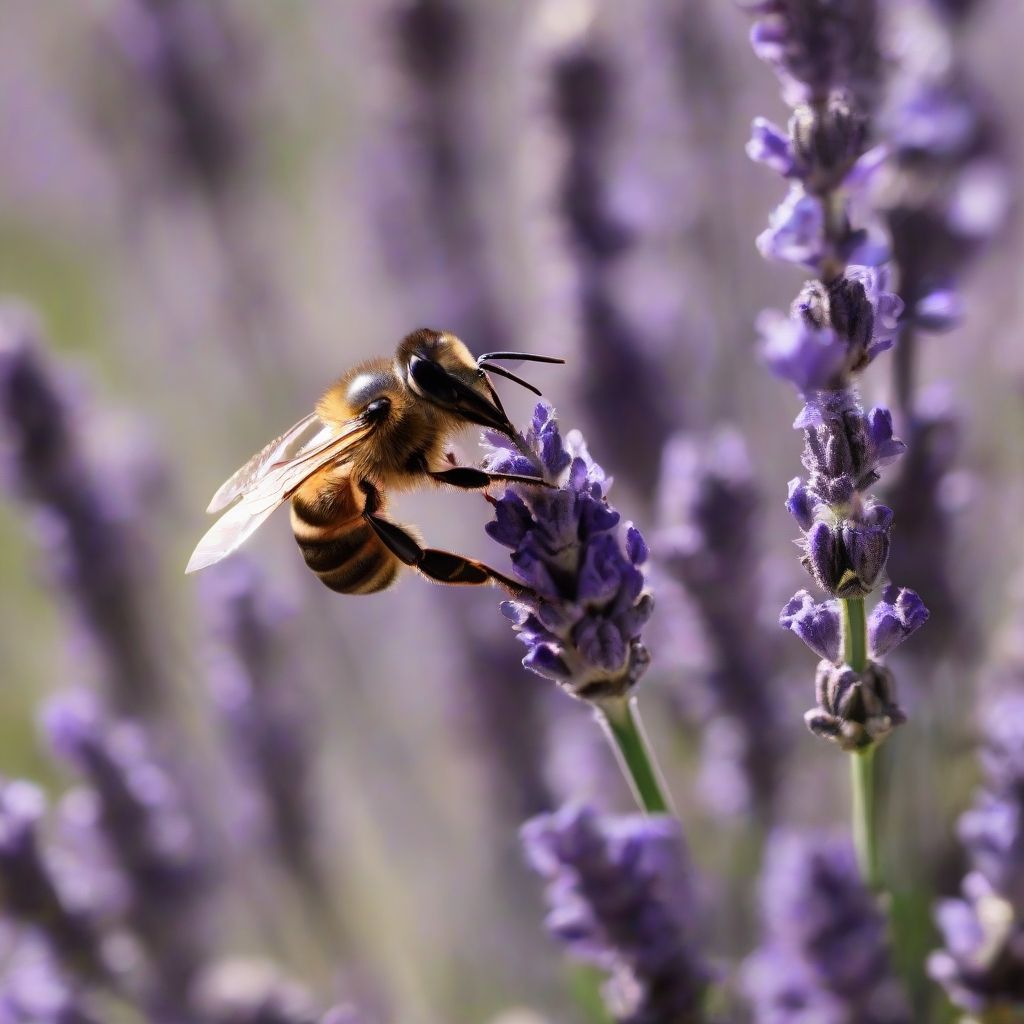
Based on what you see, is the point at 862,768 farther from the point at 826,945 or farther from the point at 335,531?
the point at 335,531

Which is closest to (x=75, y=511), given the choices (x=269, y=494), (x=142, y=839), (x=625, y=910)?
(x=142, y=839)

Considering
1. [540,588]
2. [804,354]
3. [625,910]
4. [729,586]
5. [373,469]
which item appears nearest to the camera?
[804,354]

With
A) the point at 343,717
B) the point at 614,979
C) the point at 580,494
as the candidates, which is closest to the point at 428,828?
the point at 343,717

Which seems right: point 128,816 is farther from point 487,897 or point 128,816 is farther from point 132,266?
point 132,266

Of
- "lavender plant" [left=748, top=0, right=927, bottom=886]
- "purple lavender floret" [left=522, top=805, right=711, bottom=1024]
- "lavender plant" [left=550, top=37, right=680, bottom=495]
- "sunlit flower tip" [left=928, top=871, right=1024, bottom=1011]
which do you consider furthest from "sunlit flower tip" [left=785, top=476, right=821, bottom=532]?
"lavender plant" [left=550, top=37, right=680, bottom=495]

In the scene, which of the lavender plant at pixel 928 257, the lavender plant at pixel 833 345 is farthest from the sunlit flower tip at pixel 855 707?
the lavender plant at pixel 928 257

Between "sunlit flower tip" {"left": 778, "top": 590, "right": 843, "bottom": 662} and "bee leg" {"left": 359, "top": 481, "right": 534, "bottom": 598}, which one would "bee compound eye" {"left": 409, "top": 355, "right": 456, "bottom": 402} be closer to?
"bee leg" {"left": 359, "top": 481, "right": 534, "bottom": 598}

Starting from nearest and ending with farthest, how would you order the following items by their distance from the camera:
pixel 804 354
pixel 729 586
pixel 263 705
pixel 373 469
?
pixel 804 354
pixel 373 469
pixel 729 586
pixel 263 705
